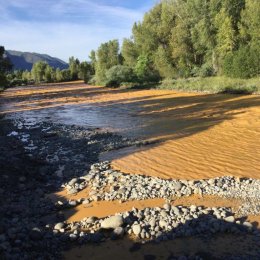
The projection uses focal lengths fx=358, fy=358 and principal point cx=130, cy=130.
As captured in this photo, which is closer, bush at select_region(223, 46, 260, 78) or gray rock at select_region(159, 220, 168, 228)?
gray rock at select_region(159, 220, 168, 228)

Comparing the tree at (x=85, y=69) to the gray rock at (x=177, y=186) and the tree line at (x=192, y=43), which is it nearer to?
the tree line at (x=192, y=43)

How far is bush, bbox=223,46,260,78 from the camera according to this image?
38344mm

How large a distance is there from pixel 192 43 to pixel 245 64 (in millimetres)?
16780

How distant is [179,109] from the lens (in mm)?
28953

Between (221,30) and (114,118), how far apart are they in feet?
79.6

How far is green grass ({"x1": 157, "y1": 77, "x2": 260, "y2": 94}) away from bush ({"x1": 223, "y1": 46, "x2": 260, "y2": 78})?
1134 mm

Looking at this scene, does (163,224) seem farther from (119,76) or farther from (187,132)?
(119,76)

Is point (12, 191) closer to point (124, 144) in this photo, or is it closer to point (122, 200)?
point (122, 200)

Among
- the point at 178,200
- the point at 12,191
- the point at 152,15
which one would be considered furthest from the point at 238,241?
the point at 152,15

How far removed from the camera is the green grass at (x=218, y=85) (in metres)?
35.0

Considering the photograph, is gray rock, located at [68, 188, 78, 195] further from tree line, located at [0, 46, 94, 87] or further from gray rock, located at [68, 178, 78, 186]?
tree line, located at [0, 46, 94, 87]

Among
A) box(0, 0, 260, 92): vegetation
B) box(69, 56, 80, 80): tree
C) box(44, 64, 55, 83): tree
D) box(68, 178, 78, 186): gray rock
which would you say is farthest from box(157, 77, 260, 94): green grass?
box(44, 64, 55, 83): tree

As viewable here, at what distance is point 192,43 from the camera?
54.2 metres

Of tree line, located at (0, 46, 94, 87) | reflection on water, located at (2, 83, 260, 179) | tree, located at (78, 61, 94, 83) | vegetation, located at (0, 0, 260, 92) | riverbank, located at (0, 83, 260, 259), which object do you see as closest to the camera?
riverbank, located at (0, 83, 260, 259)
